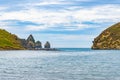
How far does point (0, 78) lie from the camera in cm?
6506

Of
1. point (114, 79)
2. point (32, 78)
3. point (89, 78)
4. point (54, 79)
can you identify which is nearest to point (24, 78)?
point (32, 78)

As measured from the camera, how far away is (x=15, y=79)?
64188 millimetres

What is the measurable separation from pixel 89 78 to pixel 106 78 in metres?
3.18

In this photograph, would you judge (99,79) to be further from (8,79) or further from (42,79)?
(8,79)

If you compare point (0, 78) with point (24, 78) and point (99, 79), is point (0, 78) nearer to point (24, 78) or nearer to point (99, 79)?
point (24, 78)

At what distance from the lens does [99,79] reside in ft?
210

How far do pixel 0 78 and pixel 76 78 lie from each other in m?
Result: 14.1

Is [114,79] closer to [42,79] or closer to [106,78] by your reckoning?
[106,78]

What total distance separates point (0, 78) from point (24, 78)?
4.41 metres

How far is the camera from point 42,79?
2517 inches

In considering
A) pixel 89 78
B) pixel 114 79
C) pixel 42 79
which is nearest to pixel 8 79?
pixel 42 79

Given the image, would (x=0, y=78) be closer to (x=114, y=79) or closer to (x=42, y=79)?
(x=42, y=79)

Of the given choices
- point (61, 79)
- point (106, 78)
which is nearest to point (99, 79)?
point (106, 78)

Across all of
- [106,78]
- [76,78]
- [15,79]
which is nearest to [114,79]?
[106,78]
